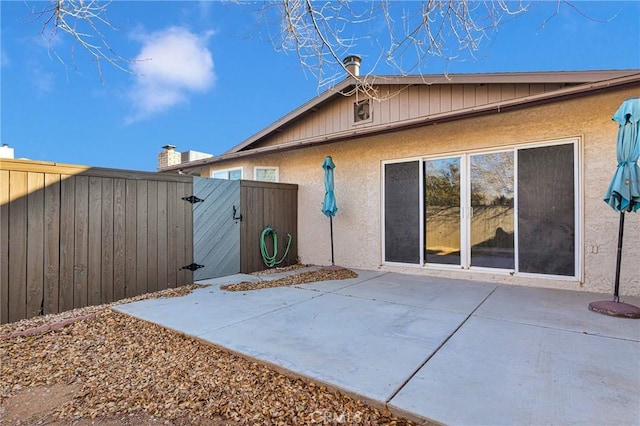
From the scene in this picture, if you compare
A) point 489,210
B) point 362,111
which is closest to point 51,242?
point 362,111

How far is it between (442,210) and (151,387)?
497 cm

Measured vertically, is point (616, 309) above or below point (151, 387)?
above

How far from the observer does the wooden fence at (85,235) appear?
364 centimetres

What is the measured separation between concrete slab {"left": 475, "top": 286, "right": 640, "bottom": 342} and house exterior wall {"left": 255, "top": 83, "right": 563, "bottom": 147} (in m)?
2.91

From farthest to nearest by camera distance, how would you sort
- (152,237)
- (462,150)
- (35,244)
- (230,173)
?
(230,173) → (462,150) → (152,237) → (35,244)

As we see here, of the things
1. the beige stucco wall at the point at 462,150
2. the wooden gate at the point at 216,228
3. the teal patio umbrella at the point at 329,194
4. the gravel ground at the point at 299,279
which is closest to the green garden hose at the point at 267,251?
the wooden gate at the point at 216,228

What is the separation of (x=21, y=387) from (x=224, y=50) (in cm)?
521

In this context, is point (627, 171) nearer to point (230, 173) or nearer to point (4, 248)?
point (4, 248)

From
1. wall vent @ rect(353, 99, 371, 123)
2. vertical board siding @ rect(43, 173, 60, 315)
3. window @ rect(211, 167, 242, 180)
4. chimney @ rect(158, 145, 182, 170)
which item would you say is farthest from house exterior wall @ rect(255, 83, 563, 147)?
vertical board siding @ rect(43, 173, 60, 315)

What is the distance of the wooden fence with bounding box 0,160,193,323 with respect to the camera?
3645 millimetres

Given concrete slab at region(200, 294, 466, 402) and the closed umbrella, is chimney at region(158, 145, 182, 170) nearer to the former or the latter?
concrete slab at region(200, 294, 466, 402)

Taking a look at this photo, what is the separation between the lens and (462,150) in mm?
5422

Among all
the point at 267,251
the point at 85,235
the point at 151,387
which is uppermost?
the point at 85,235

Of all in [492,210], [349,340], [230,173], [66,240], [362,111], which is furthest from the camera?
[230,173]
